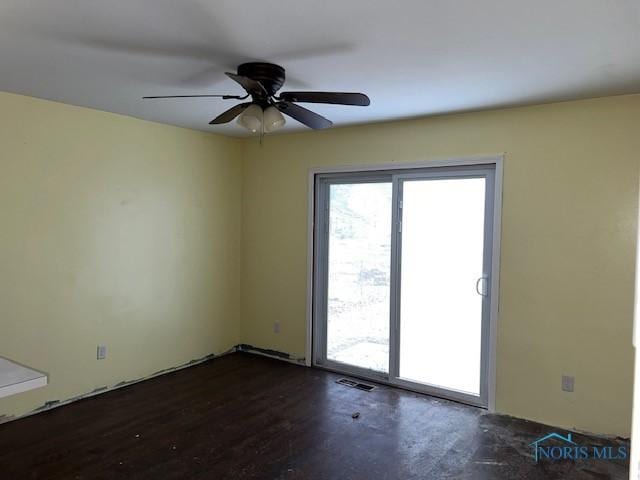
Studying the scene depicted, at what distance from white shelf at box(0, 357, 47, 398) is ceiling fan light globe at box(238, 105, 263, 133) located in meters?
1.55

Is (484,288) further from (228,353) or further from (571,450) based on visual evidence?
(228,353)

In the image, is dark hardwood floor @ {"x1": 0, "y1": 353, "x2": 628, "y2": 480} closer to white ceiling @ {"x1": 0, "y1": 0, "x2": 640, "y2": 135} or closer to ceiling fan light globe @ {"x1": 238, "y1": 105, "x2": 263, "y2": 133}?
ceiling fan light globe @ {"x1": 238, "y1": 105, "x2": 263, "y2": 133}

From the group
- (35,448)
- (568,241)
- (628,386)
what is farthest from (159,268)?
(628,386)

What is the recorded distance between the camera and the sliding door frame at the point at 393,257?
3.62 meters

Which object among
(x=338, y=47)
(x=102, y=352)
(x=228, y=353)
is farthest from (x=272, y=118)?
(x=228, y=353)

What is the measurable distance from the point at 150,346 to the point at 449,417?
8.93 feet

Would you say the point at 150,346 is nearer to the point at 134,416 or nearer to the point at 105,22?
the point at 134,416

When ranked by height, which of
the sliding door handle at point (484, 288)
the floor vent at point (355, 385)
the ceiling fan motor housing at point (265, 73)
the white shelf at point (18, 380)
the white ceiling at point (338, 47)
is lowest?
the floor vent at point (355, 385)

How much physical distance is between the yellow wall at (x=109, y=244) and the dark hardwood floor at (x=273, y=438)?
47cm

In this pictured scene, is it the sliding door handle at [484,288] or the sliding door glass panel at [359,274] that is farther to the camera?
the sliding door glass panel at [359,274]

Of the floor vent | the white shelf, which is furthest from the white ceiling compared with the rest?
the floor vent

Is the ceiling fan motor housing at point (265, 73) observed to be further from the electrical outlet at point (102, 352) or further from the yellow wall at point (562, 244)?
the electrical outlet at point (102, 352)

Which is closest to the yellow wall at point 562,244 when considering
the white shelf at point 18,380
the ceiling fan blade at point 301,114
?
the ceiling fan blade at point 301,114

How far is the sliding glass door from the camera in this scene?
3777 millimetres
